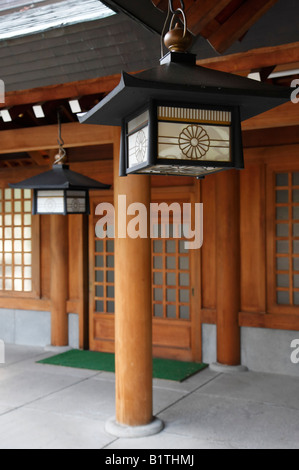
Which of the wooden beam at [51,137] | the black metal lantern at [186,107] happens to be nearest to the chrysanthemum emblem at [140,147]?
the black metal lantern at [186,107]

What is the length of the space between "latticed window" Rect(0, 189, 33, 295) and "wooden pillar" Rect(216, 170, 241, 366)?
3492 millimetres

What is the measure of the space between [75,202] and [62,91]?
1230 mm

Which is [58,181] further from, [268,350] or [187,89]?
[268,350]

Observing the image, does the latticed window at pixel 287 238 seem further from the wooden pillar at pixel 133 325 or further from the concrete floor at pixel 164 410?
the wooden pillar at pixel 133 325

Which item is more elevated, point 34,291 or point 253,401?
point 34,291

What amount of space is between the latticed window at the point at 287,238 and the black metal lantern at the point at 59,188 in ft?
8.20

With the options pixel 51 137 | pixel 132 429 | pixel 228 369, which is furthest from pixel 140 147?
pixel 228 369

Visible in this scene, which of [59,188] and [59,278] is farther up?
[59,188]

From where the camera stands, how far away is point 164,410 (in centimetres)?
539

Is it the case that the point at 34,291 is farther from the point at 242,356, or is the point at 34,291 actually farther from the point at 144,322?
the point at 144,322

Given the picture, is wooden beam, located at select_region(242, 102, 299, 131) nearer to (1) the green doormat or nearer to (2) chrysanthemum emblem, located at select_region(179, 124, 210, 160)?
(2) chrysanthemum emblem, located at select_region(179, 124, 210, 160)

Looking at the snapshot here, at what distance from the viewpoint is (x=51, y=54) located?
175 inches
